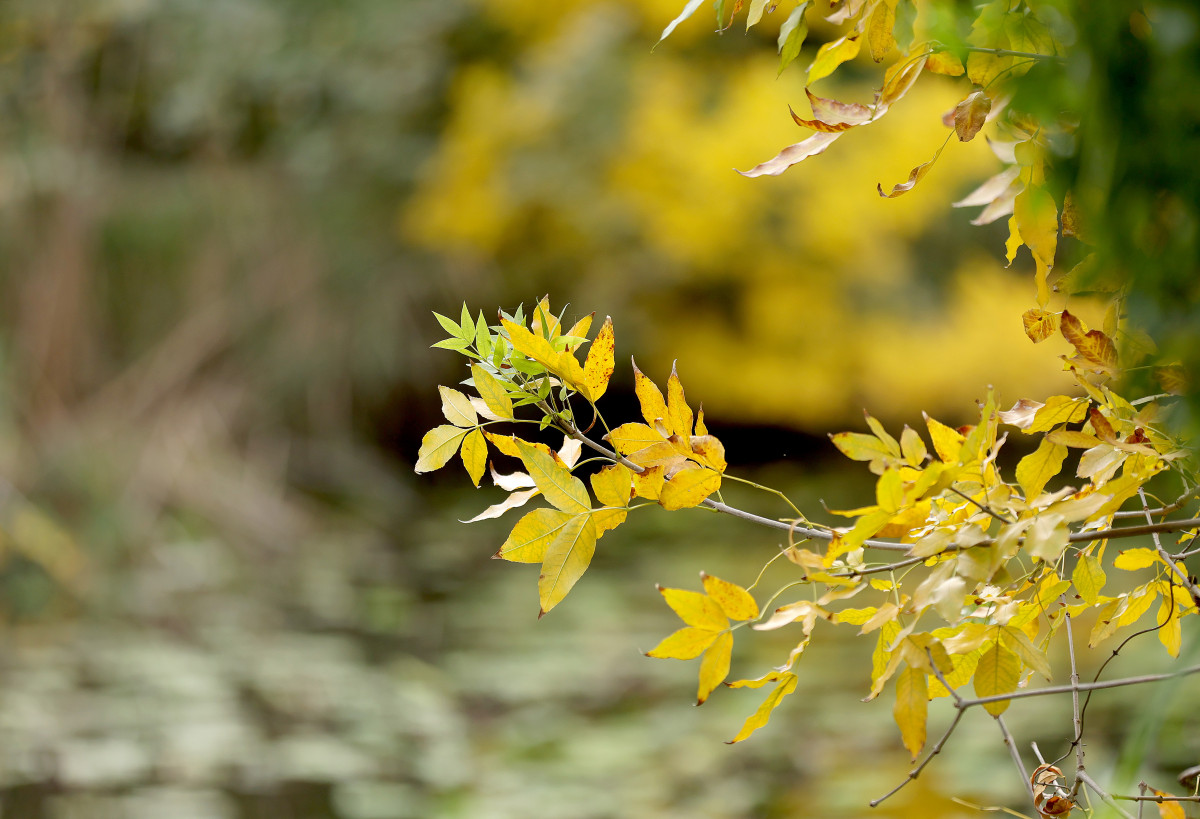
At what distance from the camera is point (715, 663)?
1.16ft

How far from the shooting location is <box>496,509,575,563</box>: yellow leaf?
1.20 ft

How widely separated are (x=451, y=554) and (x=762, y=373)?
45.5 inches

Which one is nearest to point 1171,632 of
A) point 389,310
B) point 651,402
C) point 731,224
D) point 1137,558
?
point 1137,558

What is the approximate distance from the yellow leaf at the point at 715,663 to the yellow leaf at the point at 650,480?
55 mm

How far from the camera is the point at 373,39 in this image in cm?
312

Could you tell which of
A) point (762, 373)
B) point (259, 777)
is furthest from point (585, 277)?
point (259, 777)

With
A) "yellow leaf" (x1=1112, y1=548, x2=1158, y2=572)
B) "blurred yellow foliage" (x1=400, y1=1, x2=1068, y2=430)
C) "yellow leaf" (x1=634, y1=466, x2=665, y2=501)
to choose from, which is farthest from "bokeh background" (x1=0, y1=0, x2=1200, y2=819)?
"yellow leaf" (x1=634, y1=466, x2=665, y2=501)

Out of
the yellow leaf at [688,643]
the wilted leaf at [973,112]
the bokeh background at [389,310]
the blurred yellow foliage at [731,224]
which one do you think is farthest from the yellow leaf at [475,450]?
the blurred yellow foliage at [731,224]

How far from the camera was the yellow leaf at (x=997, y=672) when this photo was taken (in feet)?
1.20

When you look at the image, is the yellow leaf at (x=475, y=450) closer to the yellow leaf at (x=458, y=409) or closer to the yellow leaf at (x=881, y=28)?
the yellow leaf at (x=458, y=409)

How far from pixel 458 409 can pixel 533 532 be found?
60mm

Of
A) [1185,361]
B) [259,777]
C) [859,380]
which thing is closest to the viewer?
[1185,361]

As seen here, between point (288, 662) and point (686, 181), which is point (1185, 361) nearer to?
point (288, 662)

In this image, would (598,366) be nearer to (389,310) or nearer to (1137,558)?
(1137,558)
